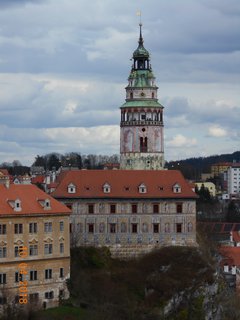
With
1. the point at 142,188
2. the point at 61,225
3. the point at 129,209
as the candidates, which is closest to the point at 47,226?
the point at 61,225

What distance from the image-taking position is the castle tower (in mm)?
107250

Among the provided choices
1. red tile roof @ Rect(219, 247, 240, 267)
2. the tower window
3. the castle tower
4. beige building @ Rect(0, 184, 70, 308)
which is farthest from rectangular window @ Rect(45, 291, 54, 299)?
the tower window

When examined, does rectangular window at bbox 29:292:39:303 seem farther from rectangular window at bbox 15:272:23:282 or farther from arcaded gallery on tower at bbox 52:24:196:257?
arcaded gallery on tower at bbox 52:24:196:257

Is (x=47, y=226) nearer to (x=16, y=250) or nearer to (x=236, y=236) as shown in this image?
(x=16, y=250)

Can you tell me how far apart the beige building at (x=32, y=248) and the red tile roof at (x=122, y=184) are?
9.27 metres

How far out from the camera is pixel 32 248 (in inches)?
2906

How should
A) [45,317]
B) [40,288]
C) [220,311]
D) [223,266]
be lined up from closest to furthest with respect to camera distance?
[45,317]
[40,288]
[220,311]
[223,266]

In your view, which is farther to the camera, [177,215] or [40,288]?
[177,215]

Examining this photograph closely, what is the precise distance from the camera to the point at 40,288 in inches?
2908

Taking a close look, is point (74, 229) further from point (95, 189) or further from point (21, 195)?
point (21, 195)

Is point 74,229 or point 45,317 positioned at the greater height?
point 74,229

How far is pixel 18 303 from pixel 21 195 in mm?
9273

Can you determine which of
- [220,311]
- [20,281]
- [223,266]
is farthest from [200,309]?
[223,266]

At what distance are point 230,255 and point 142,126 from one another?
60.9 feet
